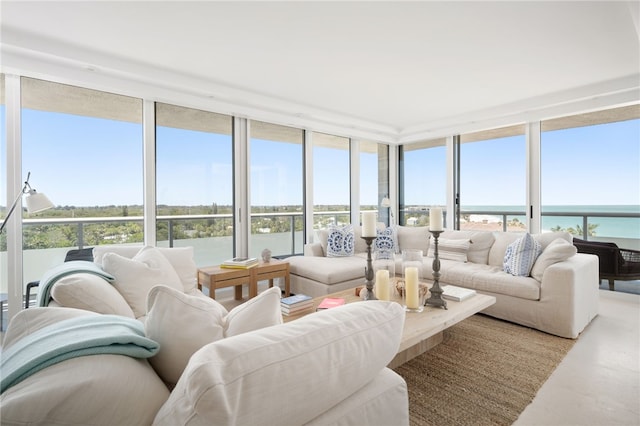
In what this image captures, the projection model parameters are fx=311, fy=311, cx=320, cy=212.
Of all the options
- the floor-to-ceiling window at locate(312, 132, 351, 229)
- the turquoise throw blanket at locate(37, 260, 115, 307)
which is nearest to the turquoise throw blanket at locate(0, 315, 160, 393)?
the turquoise throw blanket at locate(37, 260, 115, 307)

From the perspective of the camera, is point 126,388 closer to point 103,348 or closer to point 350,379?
point 103,348

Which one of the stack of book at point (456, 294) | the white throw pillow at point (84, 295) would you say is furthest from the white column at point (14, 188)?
the stack of book at point (456, 294)

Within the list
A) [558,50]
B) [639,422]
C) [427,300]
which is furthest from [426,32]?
[639,422]

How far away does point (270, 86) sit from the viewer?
12.6 feet

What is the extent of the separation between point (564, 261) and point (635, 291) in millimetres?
2244

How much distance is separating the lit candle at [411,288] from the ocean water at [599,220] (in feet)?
12.1

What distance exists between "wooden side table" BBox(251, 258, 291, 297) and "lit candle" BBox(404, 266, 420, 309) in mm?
1857

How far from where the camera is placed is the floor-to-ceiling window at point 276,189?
4.51 meters

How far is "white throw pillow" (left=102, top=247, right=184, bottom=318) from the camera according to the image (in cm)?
202

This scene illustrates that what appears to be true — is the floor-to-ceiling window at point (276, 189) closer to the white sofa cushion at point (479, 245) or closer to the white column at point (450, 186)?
the white sofa cushion at point (479, 245)

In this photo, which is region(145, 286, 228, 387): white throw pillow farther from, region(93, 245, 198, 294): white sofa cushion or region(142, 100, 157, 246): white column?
region(142, 100, 157, 246): white column

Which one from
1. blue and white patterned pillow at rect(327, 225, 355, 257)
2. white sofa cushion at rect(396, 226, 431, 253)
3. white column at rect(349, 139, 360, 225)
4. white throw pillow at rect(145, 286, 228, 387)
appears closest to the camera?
white throw pillow at rect(145, 286, 228, 387)

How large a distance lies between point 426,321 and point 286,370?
4.96 ft

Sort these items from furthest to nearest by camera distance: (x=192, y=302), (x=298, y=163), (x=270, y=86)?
(x=298, y=163)
(x=270, y=86)
(x=192, y=302)
